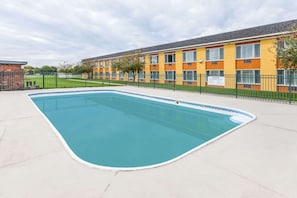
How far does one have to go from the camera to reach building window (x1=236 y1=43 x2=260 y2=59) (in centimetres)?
1722

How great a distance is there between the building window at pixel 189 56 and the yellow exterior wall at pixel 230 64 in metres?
4.17

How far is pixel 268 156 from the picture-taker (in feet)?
13.0

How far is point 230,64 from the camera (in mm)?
19297

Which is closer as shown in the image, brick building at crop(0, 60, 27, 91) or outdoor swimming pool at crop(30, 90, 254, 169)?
outdoor swimming pool at crop(30, 90, 254, 169)

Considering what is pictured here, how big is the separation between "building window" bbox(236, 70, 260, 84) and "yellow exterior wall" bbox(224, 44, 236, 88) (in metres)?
0.67

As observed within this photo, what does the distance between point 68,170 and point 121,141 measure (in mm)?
2734

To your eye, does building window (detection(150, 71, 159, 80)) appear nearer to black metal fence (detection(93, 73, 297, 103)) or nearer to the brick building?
black metal fence (detection(93, 73, 297, 103))

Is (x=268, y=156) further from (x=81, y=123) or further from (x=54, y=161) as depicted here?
(x=81, y=123)

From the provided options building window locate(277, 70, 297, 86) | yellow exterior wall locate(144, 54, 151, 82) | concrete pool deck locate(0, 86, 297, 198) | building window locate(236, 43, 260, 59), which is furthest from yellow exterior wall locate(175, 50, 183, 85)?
concrete pool deck locate(0, 86, 297, 198)

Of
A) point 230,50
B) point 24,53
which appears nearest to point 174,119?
point 230,50

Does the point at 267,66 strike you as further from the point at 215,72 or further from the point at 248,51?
the point at 215,72

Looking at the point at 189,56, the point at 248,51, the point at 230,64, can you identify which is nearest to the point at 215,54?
the point at 230,64

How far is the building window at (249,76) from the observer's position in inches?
686

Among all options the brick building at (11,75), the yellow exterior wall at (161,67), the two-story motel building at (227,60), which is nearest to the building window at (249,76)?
the two-story motel building at (227,60)
